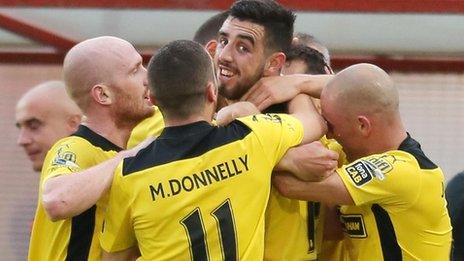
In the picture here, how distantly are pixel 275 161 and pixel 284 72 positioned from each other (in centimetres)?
51

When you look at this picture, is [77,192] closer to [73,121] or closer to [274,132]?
[274,132]

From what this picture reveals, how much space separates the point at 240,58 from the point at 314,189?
43cm

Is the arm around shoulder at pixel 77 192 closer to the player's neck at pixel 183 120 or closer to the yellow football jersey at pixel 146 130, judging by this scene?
the player's neck at pixel 183 120

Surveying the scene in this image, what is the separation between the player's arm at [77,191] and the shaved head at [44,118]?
174 cm

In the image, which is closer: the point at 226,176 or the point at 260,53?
the point at 226,176

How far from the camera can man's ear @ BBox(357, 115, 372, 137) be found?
3.49 m

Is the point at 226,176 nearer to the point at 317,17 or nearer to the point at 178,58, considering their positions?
the point at 178,58

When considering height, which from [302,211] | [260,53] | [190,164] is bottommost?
[302,211]

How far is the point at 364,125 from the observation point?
3.50 meters

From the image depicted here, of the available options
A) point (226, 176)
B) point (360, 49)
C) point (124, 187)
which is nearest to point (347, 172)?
point (226, 176)

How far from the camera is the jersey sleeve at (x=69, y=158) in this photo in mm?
3416

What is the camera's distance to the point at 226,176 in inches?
129

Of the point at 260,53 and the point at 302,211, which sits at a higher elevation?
the point at 260,53

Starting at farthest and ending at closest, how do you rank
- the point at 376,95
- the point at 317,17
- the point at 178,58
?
1. the point at 317,17
2. the point at 376,95
3. the point at 178,58
